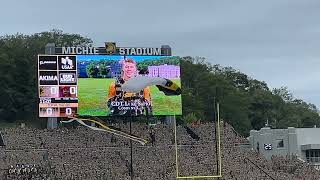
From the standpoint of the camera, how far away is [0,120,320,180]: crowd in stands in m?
30.0

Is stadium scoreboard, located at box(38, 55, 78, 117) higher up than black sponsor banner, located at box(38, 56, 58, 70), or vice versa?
black sponsor banner, located at box(38, 56, 58, 70)

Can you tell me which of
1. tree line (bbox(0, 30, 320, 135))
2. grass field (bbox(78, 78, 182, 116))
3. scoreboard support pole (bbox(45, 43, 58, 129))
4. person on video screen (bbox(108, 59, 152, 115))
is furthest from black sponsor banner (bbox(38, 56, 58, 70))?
tree line (bbox(0, 30, 320, 135))

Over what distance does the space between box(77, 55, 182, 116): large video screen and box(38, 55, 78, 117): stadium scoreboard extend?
0.37m

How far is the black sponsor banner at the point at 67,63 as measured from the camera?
109 feet

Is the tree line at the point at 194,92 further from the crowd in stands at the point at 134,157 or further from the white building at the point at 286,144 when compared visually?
the crowd in stands at the point at 134,157

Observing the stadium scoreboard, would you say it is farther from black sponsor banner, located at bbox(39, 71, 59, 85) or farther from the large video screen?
the large video screen

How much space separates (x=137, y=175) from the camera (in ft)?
98.0

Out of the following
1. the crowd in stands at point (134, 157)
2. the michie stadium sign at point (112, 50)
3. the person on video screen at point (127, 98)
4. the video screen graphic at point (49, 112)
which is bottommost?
the crowd in stands at point (134, 157)

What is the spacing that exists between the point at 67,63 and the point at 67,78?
0.79 m

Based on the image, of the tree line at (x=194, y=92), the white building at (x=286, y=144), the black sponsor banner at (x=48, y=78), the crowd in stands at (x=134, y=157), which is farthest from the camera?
the tree line at (x=194, y=92)

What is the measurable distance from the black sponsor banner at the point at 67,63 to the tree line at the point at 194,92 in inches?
689

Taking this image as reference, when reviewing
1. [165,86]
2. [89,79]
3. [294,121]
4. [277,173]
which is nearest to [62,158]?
[89,79]

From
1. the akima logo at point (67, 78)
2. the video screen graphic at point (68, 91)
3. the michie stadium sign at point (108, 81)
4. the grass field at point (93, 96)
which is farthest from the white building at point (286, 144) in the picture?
the akima logo at point (67, 78)

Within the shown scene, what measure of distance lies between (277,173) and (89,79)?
35.5ft
